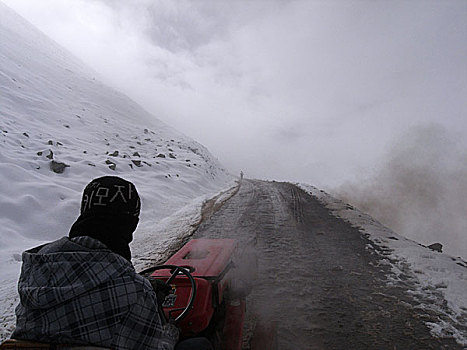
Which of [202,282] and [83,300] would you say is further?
[202,282]

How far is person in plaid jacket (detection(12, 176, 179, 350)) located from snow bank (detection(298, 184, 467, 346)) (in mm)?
3133

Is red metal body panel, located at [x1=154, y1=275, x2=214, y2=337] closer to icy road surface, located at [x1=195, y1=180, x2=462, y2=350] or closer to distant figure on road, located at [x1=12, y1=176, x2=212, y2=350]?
distant figure on road, located at [x1=12, y1=176, x2=212, y2=350]

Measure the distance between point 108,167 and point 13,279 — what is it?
27.1 ft

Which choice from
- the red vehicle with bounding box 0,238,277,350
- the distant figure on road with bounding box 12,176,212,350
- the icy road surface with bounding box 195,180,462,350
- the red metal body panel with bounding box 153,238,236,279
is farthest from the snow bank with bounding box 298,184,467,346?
the distant figure on road with bounding box 12,176,212,350

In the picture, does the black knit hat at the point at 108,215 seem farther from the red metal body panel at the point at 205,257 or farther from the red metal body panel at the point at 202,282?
the red metal body panel at the point at 205,257

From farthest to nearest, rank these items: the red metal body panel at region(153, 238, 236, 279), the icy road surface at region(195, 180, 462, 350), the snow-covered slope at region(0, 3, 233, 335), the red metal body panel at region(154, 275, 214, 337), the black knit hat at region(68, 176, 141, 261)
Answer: the snow-covered slope at region(0, 3, 233, 335) < the icy road surface at region(195, 180, 462, 350) < the red metal body panel at region(153, 238, 236, 279) < the red metal body panel at region(154, 275, 214, 337) < the black knit hat at region(68, 176, 141, 261)

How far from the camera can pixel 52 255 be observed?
133cm

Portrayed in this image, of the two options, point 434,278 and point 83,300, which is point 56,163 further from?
point 434,278

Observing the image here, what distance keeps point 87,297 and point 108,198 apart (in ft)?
1.58

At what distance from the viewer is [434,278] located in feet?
14.1

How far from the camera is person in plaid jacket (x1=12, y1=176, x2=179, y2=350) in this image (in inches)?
50.1

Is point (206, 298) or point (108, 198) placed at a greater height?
point (108, 198)

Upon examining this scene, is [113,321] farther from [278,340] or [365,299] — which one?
[365,299]

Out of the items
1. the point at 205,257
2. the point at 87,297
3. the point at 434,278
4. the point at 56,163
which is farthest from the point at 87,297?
the point at 56,163
